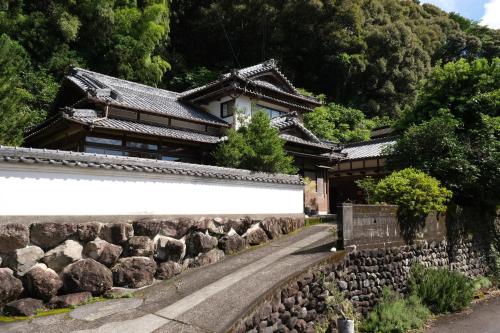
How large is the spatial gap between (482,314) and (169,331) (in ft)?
30.0

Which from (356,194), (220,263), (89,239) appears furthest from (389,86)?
(89,239)

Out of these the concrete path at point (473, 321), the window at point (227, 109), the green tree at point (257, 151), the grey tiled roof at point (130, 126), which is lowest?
the concrete path at point (473, 321)

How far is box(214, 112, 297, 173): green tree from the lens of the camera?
13.3 metres

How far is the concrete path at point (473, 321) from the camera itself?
353 inches

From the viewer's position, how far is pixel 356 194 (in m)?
24.7

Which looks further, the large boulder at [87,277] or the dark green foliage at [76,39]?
the dark green foliage at [76,39]

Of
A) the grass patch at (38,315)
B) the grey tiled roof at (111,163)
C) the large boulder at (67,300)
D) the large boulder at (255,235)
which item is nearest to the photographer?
the grass patch at (38,315)

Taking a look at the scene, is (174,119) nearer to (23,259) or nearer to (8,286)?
(23,259)

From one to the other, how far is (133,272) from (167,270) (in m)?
0.85

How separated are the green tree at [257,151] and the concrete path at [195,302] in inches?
172

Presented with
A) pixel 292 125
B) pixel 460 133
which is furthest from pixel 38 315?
pixel 292 125

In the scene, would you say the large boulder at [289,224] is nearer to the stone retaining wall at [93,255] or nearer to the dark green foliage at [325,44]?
the stone retaining wall at [93,255]

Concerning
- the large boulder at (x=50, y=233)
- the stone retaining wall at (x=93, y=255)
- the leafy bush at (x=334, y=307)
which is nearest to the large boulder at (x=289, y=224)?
the stone retaining wall at (x=93, y=255)

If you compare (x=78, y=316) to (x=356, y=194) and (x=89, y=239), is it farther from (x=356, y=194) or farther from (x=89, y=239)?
(x=356, y=194)
